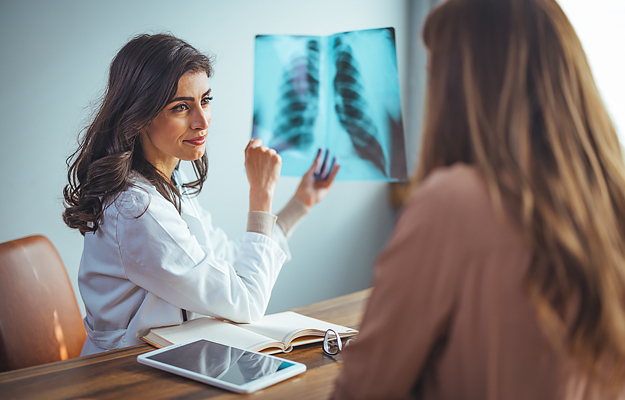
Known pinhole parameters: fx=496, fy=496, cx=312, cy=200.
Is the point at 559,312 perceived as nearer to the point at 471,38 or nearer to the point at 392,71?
the point at 471,38

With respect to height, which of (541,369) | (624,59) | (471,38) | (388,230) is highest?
(624,59)

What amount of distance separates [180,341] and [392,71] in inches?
37.5

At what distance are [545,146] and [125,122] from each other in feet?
3.33

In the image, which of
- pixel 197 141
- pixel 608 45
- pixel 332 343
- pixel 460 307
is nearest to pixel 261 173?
pixel 197 141

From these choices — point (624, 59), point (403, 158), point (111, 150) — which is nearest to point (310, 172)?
point (403, 158)

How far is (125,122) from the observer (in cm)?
125

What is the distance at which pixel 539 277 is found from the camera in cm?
50

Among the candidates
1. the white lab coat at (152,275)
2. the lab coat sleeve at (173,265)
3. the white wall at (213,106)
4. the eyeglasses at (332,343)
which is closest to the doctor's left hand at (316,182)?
the white lab coat at (152,275)

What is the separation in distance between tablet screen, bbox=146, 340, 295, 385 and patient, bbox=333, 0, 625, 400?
33 centimetres

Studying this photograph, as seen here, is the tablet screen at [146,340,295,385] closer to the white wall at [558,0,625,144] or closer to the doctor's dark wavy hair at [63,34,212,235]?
the doctor's dark wavy hair at [63,34,212,235]

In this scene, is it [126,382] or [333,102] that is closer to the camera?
[126,382]

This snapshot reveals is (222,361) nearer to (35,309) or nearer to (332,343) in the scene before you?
(332,343)

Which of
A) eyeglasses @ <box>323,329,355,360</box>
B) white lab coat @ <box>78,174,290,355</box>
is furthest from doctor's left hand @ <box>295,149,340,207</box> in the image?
eyeglasses @ <box>323,329,355,360</box>

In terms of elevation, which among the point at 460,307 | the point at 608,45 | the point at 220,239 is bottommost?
the point at 220,239
